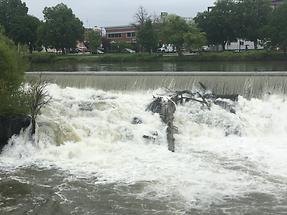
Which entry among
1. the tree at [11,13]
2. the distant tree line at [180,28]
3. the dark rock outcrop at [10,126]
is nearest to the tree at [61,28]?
the distant tree line at [180,28]

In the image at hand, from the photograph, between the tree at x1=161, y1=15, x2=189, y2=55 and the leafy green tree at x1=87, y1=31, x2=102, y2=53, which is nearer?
the tree at x1=161, y1=15, x2=189, y2=55

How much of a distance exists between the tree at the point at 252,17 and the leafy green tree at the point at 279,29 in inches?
176

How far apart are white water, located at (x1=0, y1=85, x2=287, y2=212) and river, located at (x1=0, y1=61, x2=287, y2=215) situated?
0.03 m

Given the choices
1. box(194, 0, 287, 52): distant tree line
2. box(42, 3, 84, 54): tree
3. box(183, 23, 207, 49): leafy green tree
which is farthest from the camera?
box(42, 3, 84, 54): tree

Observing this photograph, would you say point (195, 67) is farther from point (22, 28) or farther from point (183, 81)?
point (22, 28)

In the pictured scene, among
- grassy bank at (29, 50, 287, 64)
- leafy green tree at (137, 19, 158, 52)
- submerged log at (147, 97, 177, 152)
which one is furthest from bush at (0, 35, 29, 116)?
leafy green tree at (137, 19, 158, 52)

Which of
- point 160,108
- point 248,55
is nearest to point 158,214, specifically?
point 160,108

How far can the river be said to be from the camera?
39.1 feet

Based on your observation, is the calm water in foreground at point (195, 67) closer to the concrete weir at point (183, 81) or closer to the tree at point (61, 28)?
the concrete weir at point (183, 81)

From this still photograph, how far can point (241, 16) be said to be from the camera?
5106cm

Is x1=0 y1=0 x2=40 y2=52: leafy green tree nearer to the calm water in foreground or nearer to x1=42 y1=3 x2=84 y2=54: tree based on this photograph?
x1=42 y1=3 x2=84 y2=54: tree

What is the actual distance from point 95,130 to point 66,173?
4.03 metres

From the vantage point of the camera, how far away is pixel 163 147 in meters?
17.1

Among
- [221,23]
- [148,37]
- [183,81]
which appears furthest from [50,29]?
[183,81]
